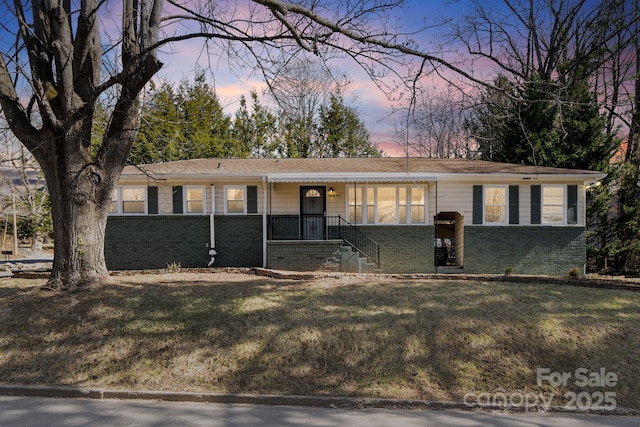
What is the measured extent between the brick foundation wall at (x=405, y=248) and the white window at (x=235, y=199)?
14.9 ft

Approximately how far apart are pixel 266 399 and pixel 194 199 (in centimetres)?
1100

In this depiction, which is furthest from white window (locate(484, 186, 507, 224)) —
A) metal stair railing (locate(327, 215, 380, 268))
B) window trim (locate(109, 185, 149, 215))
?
window trim (locate(109, 185, 149, 215))

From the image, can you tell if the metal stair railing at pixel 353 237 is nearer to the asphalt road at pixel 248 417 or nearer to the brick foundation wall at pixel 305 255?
the brick foundation wall at pixel 305 255

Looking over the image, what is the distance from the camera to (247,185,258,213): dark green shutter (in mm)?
14797

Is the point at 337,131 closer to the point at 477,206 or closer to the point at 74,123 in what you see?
the point at 477,206

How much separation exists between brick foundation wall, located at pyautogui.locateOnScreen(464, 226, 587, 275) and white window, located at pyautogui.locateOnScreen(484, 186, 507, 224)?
319 mm

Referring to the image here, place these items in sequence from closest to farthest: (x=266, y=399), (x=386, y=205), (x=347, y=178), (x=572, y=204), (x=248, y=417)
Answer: (x=248, y=417) < (x=266, y=399) < (x=347, y=178) < (x=572, y=204) < (x=386, y=205)

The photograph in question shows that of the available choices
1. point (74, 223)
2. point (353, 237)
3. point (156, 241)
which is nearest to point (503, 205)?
point (353, 237)

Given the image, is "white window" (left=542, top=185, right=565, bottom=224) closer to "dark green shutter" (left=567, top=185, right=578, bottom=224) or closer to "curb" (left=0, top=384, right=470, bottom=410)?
"dark green shutter" (left=567, top=185, right=578, bottom=224)

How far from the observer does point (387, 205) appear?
14.8 meters

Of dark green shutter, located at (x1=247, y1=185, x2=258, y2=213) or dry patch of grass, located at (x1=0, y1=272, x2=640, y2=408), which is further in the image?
dark green shutter, located at (x1=247, y1=185, x2=258, y2=213)

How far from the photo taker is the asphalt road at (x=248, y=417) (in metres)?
4.27

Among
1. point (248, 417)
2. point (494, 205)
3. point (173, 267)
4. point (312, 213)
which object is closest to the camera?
point (248, 417)

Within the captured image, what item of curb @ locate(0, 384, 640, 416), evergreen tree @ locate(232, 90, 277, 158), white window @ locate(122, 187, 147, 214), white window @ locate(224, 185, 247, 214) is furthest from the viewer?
evergreen tree @ locate(232, 90, 277, 158)
